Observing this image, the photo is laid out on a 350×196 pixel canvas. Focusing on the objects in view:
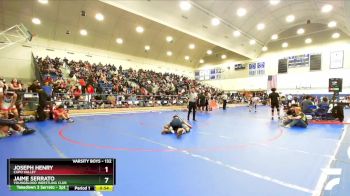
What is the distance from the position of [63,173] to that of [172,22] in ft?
49.1

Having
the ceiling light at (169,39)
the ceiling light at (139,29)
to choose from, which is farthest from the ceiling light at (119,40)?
the ceiling light at (169,39)

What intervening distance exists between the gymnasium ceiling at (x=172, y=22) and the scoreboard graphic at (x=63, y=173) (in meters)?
11.9

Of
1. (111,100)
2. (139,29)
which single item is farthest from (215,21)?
(111,100)

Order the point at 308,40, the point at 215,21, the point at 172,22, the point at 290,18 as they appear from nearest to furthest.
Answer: the point at 172,22 < the point at 215,21 < the point at 290,18 < the point at 308,40

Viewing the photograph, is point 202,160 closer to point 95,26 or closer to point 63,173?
point 63,173

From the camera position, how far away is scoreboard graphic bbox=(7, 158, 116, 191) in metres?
2.12

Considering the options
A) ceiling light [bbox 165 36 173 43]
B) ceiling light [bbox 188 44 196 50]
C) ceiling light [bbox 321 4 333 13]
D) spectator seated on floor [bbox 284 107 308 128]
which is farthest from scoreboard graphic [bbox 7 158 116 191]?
ceiling light [bbox 188 44 196 50]

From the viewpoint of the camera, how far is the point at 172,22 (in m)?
15.6

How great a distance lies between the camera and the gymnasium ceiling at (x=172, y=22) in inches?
575

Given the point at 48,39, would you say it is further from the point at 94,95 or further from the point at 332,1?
the point at 332,1

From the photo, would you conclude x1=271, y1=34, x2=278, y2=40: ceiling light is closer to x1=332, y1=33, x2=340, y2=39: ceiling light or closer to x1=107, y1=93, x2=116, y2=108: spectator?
x1=332, y1=33, x2=340, y2=39: ceiling light

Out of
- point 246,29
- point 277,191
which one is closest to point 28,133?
point 277,191

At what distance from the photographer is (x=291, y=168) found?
12.3 feet

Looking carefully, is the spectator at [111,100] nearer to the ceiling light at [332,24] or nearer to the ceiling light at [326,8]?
the ceiling light at [326,8]
